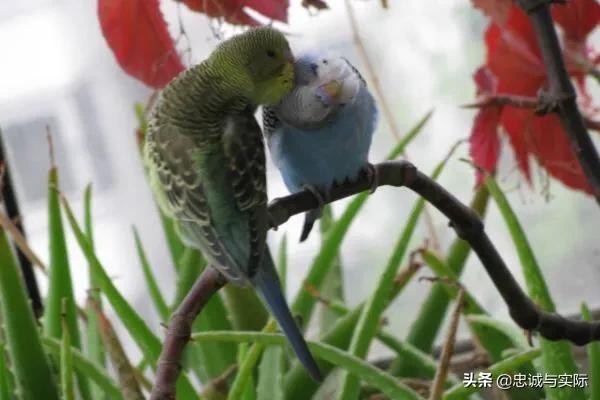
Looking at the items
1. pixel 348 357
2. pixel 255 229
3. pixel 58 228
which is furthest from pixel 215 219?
pixel 58 228

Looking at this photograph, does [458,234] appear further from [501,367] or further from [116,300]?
[116,300]

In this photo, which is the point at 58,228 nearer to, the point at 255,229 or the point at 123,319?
the point at 123,319

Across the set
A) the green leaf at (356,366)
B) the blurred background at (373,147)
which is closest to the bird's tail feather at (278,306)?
the green leaf at (356,366)

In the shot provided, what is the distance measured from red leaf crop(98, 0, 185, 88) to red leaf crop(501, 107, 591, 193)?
0.73 ft

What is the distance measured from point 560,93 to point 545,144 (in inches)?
4.0

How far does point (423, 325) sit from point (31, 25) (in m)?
0.56

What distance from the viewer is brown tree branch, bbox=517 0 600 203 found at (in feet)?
1.35

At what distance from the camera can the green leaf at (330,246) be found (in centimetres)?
62

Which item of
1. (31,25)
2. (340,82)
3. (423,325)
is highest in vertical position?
(31,25)

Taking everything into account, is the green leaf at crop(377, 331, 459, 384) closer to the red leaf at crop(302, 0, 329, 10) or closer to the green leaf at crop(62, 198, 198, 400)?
the green leaf at crop(62, 198, 198, 400)

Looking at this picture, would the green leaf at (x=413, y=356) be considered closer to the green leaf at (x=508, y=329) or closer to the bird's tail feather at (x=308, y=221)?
the green leaf at (x=508, y=329)

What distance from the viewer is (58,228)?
1.97 ft

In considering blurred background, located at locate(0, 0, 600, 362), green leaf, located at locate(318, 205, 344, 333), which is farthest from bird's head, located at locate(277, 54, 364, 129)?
blurred background, located at locate(0, 0, 600, 362)

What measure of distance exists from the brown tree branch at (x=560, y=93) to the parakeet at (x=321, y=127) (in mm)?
90
